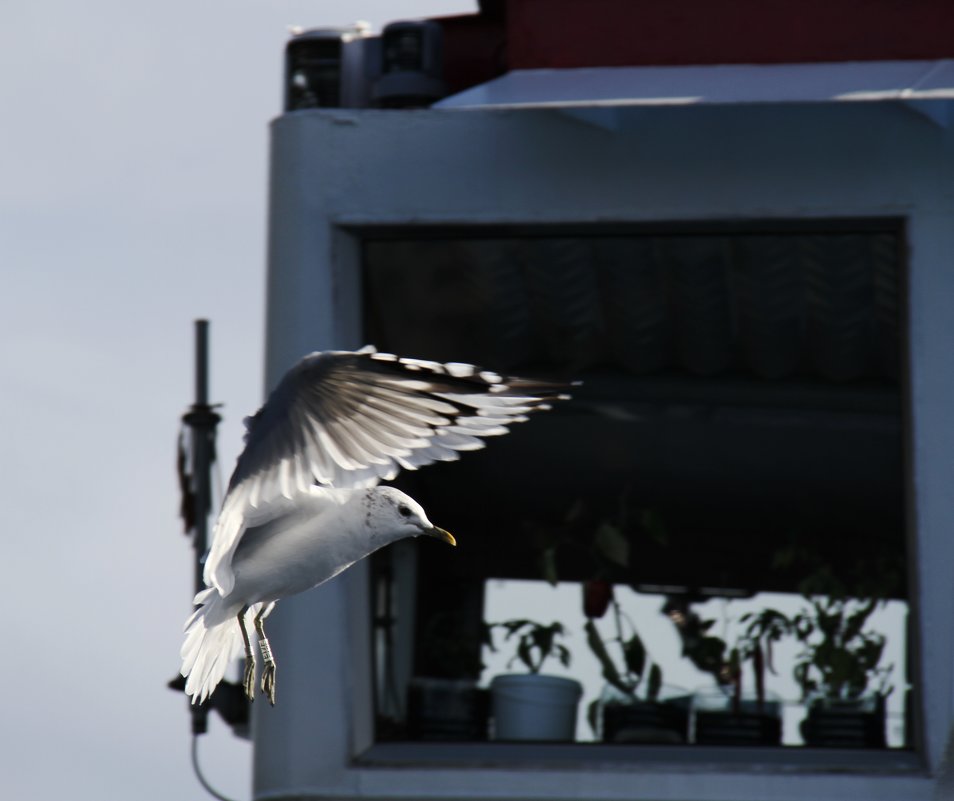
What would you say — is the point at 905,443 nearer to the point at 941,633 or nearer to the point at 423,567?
the point at 941,633

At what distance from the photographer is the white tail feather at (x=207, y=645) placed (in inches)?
182

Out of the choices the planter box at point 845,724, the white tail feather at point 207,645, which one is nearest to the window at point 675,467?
the planter box at point 845,724

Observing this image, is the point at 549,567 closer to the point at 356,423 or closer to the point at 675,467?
the point at 675,467

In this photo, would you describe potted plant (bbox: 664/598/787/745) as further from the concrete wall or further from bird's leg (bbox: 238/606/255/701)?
bird's leg (bbox: 238/606/255/701)


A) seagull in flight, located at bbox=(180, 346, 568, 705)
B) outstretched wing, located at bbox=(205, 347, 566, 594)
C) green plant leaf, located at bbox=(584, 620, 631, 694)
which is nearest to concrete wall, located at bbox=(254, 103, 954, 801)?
green plant leaf, located at bbox=(584, 620, 631, 694)

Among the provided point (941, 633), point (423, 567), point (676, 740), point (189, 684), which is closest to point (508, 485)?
point (423, 567)

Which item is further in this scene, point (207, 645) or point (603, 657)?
point (603, 657)

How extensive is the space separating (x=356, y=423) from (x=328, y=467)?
139mm

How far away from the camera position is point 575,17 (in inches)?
311

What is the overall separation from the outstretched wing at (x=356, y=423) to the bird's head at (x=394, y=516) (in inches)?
6.7

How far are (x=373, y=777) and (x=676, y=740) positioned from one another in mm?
1103

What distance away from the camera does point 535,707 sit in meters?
7.66

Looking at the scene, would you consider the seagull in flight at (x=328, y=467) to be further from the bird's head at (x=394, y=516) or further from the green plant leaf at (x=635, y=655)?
the green plant leaf at (x=635, y=655)

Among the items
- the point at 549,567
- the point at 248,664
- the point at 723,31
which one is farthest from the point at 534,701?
the point at 248,664
